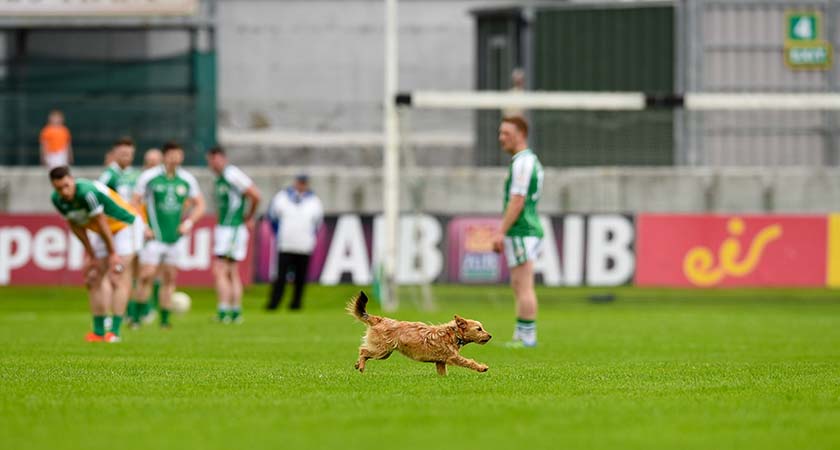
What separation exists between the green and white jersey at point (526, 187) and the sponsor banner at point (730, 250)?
10.6 meters

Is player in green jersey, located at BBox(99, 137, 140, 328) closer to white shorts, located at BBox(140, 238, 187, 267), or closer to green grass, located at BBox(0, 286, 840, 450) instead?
white shorts, located at BBox(140, 238, 187, 267)

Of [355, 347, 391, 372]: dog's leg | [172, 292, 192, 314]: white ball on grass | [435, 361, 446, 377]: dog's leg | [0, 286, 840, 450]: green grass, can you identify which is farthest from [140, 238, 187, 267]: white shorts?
[435, 361, 446, 377]: dog's leg

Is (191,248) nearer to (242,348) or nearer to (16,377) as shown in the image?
(242,348)

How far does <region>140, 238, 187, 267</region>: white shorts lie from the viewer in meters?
19.6

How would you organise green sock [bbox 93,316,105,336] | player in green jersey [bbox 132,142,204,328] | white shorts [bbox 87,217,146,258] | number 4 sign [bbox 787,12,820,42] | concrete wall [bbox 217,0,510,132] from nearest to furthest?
green sock [bbox 93,316,105,336] < white shorts [bbox 87,217,146,258] < player in green jersey [bbox 132,142,204,328] < number 4 sign [bbox 787,12,820,42] < concrete wall [bbox 217,0,510,132]

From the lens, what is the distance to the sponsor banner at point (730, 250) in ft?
82.5

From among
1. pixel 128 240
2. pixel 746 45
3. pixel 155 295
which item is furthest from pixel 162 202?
pixel 746 45

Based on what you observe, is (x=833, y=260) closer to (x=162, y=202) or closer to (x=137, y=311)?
(x=162, y=202)

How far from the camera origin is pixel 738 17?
30297 mm

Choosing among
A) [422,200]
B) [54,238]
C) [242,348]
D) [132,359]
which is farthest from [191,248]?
[132,359]

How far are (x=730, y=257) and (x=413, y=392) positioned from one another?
16508mm

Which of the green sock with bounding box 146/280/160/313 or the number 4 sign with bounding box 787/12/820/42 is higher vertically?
the number 4 sign with bounding box 787/12/820/42

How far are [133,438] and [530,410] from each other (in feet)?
7.28

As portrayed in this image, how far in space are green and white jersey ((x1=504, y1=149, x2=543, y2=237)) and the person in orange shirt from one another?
14853 millimetres
